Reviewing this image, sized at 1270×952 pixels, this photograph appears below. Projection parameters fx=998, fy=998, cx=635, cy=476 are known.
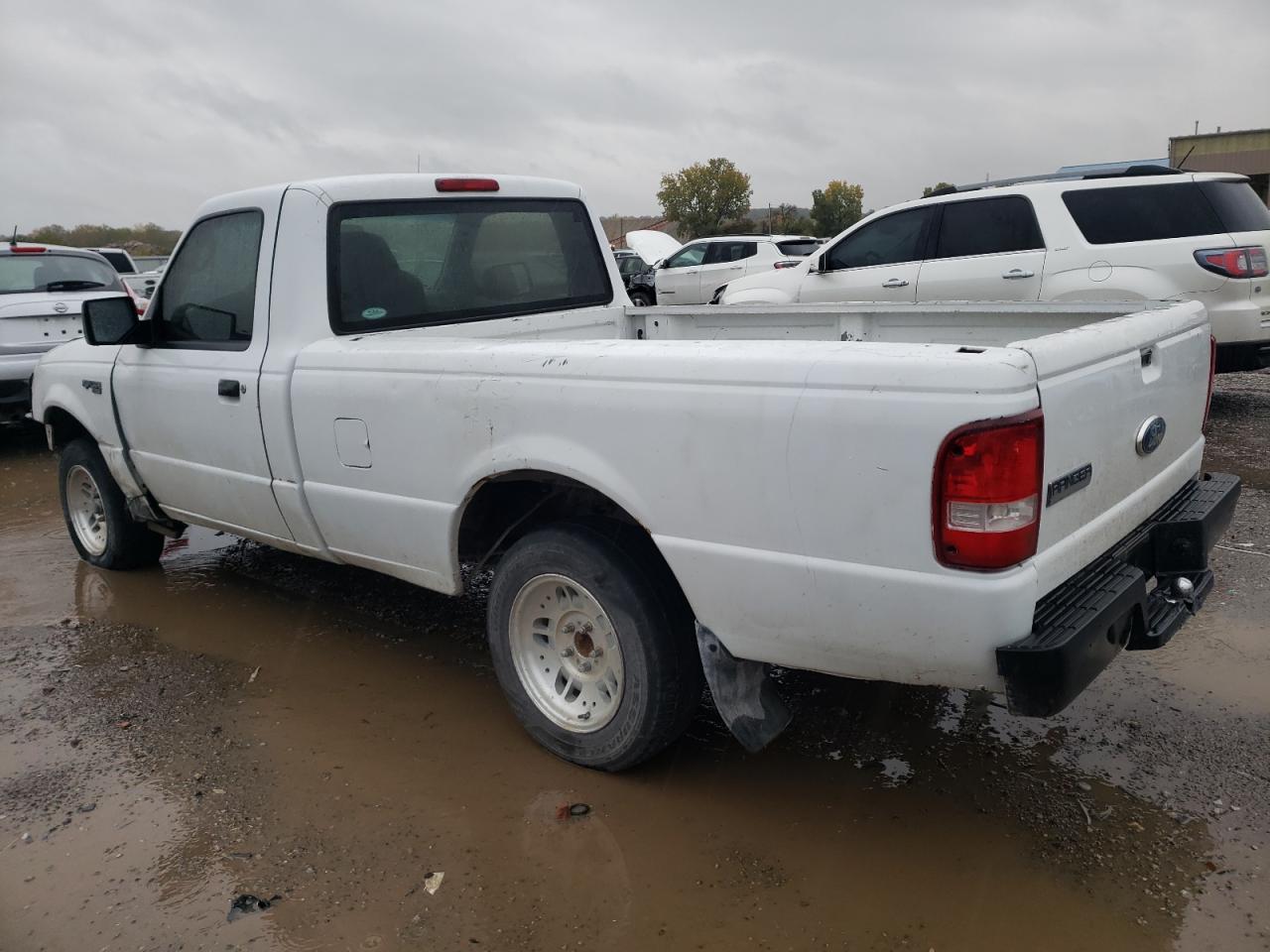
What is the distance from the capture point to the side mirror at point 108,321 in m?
4.42

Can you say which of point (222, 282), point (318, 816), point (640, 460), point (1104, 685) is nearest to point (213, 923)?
point (318, 816)

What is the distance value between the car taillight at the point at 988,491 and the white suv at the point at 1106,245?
534cm

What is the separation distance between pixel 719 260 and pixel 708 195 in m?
46.1

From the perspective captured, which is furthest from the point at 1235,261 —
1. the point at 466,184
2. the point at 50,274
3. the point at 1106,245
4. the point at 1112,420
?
the point at 50,274

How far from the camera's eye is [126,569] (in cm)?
556

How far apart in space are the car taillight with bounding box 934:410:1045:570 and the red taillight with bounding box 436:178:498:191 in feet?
8.93

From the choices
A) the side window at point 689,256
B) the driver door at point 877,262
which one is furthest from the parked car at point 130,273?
the driver door at point 877,262

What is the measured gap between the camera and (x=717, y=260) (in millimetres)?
16812

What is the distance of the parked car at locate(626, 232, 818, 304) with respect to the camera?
53.5 ft

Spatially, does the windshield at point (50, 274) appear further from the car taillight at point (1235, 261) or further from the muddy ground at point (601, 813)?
the car taillight at point (1235, 261)

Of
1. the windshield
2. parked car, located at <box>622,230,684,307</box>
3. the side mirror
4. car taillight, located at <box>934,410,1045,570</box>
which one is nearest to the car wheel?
car taillight, located at <box>934,410,1045,570</box>

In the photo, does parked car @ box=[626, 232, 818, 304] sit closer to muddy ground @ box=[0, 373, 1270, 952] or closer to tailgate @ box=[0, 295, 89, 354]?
tailgate @ box=[0, 295, 89, 354]

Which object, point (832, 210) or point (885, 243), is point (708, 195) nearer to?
point (832, 210)

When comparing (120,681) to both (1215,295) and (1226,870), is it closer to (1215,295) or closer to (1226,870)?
(1226,870)
